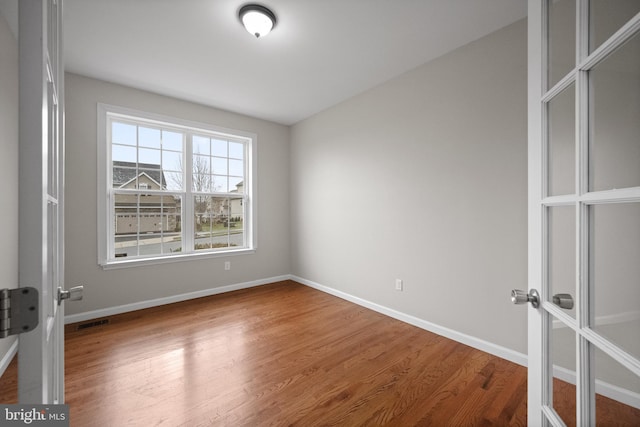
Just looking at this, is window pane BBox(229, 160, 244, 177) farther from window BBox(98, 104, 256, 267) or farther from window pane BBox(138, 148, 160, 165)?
window pane BBox(138, 148, 160, 165)

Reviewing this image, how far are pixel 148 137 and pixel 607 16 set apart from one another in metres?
3.92

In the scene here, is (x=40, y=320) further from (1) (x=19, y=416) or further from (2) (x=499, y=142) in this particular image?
(2) (x=499, y=142)

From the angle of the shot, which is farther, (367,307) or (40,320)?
(367,307)

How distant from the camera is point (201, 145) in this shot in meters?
3.67

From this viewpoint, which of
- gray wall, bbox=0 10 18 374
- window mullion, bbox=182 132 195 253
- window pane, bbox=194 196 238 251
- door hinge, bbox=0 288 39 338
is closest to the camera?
door hinge, bbox=0 288 39 338

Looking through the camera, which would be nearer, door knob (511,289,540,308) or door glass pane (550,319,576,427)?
door glass pane (550,319,576,427)

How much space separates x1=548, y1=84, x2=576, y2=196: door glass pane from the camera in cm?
70

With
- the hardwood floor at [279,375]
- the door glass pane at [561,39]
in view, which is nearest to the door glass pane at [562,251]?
the door glass pane at [561,39]

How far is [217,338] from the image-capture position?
2.41 meters

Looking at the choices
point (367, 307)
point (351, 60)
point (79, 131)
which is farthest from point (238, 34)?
point (367, 307)

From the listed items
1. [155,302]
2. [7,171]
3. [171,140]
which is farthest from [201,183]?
[7,171]

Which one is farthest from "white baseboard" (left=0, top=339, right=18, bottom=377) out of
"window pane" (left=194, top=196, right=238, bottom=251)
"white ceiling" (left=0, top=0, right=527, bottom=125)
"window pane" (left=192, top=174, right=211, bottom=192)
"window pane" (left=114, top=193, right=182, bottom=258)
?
"white ceiling" (left=0, top=0, right=527, bottom=125)

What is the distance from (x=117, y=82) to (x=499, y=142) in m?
3.93

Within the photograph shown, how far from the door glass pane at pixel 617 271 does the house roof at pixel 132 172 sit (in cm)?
388
